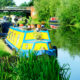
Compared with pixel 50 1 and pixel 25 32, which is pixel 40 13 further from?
pixel 25 32

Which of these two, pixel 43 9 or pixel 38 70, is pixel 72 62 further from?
pixel 43 9

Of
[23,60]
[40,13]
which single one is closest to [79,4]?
[40,13]

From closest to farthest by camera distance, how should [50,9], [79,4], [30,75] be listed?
[30,75] → [79,4] → [50,9]

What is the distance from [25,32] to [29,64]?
22.3ft

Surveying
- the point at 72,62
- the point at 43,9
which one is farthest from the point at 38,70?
the point at 43,9

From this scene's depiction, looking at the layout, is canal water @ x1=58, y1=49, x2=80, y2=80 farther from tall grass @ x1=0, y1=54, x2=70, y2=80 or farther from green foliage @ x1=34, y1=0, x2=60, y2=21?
green foliage @ x1=34, y1=0, x2=60, y2=21

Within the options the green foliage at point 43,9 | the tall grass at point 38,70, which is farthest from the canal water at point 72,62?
the green foliage at point 43,9

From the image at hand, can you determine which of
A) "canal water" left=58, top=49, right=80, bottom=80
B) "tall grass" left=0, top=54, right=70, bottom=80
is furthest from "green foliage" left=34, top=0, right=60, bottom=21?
"tall grass" left=0, top=54, right=70, bottom=80

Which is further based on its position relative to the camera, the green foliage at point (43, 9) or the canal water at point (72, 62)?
the green foliage at point (43, 9)

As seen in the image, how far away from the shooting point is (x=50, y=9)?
4012cm

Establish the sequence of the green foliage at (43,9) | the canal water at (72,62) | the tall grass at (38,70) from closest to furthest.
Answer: the tall grass at (38,70), the canal water at (72,62), the green foliage at (43,9)

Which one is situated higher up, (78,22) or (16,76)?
(16,76)

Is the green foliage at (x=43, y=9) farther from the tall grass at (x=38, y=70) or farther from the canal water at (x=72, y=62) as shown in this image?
the tall grass at (x=38, y=70)

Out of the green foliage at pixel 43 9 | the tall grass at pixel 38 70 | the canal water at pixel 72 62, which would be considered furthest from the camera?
the green foliage at pixel 43 9
